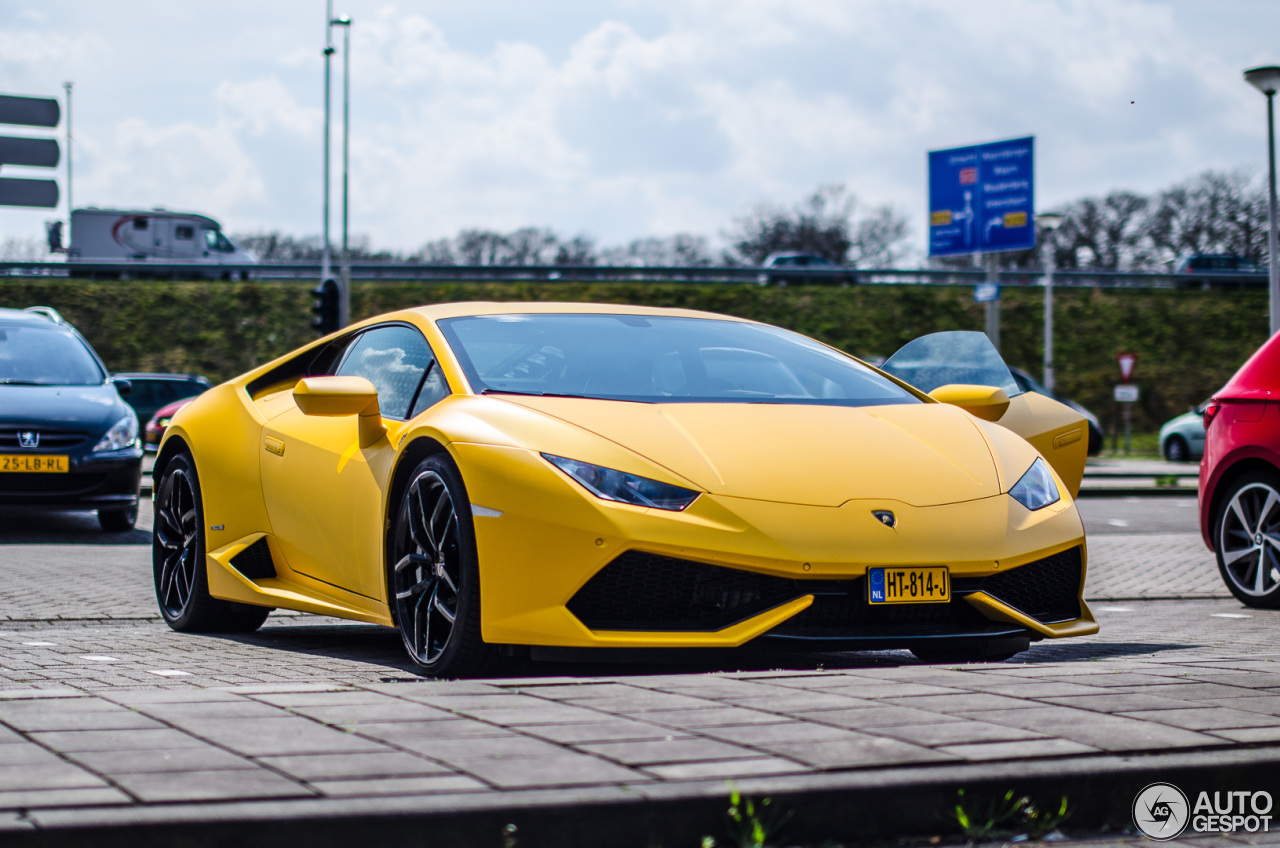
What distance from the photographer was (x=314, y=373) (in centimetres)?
604

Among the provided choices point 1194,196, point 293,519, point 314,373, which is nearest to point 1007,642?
point 293,519

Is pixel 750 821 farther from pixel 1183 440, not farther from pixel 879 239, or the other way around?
pixel 879 239

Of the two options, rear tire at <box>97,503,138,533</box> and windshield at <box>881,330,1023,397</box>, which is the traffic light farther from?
windshield at <box>881,330,1023,397</box>

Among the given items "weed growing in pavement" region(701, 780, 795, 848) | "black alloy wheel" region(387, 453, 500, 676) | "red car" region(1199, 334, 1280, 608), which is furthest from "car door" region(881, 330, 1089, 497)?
"weed growing in pavement" region(701, 780, 795, 848)

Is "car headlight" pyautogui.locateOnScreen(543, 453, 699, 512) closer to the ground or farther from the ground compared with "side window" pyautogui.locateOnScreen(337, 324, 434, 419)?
closer to the ground

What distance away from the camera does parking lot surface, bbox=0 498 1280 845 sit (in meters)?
2.50

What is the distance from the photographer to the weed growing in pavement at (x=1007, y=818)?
269 centimetres

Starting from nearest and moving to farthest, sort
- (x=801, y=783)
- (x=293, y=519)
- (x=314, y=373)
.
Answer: (x=801, y=783), (x=293, y=519), (x=314, y=373)

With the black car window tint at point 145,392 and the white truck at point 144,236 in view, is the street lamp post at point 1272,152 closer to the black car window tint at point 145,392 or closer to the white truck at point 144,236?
the black car window tint at point 145,392

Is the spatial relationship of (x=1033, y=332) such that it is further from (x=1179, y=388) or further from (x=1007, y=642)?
(x=1007, y=642)

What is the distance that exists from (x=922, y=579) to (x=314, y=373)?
2.97 m

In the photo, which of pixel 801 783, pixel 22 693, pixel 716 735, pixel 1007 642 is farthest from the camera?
pixel 1007 642

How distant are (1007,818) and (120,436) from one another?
9555mm

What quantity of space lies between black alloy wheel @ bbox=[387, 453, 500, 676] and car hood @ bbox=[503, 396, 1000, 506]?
39cm
